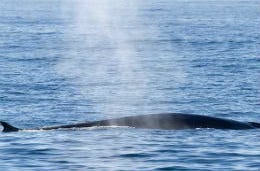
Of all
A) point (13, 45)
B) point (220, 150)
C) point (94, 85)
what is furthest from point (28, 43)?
point (220, 150)

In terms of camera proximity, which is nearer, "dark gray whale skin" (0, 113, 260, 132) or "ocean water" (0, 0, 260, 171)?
"ocean water" (0, 0, 260, 171)

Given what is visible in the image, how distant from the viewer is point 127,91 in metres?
40.8

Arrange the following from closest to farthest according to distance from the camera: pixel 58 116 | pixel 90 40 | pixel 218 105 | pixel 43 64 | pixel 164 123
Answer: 1. pixel 164 123
2. pixel 58 116
3. pixel 218 105
4. pixel 43 64
5. pixel 90 40

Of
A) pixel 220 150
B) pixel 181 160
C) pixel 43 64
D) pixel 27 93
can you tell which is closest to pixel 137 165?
pixel 181 160

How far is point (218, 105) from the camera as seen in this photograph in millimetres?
35438

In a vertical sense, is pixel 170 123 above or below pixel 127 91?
below

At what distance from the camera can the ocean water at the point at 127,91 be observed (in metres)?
20.4

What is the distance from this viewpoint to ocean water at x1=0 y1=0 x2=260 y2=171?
66.9 feet

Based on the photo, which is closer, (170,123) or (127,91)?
(170,123)

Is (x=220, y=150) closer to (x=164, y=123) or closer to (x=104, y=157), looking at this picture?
(x=104, y=157)

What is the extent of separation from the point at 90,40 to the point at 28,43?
8.30 metres

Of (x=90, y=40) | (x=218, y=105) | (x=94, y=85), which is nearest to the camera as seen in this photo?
(x=218, y=105)

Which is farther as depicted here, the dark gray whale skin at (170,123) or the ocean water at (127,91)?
the dark gray whale skin at (170,123)

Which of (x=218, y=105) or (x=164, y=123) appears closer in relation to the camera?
(x=164, y=123)
